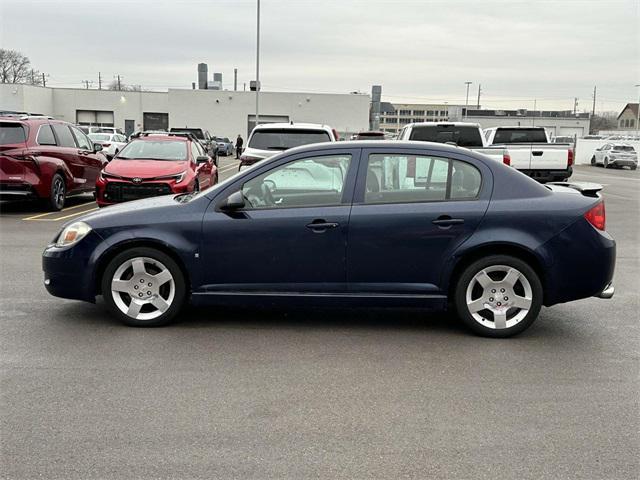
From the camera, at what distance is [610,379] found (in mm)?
4766

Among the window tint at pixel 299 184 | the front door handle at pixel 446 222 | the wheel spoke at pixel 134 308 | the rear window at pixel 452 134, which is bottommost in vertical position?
the wheel spoke at pixel 134 308

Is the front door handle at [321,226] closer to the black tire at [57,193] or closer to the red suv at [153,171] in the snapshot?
the red suv at [153,171]

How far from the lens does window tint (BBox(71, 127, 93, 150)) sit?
591 inches

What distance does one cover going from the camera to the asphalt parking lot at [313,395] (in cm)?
348

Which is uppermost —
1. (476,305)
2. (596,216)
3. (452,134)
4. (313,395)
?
(452,134)

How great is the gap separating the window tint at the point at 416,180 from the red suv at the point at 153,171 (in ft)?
23.9

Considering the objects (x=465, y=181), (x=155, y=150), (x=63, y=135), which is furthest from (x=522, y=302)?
(x=63, y=135)

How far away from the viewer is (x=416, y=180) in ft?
18.8

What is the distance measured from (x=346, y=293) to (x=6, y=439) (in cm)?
286

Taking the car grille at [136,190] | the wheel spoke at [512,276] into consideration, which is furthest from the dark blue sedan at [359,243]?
the car grille at [136,190]

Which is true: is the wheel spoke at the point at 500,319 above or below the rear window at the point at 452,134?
below

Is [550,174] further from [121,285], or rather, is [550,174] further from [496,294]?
[121,285]

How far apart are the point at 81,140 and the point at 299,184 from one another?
10.9 metres

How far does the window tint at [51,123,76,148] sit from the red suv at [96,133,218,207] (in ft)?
5.07
